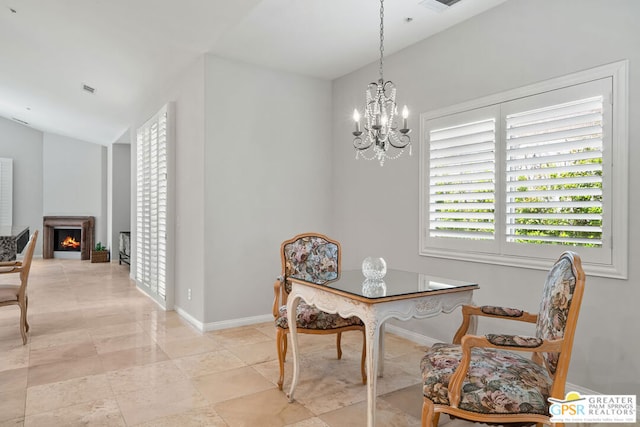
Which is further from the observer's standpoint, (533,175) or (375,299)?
(533,175)

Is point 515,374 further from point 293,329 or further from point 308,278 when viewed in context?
point 308,278

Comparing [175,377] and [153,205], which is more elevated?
[153,205]

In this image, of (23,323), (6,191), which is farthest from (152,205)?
(6,191)

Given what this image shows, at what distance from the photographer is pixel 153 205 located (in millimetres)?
5457

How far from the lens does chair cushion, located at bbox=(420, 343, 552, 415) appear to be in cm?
161

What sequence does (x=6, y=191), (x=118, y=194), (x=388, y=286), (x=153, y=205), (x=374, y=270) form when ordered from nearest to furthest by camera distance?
(x=388, y=286), (x=374, y=270), (x=153, y=205), (x=118, y=194), (x=6, y=191)

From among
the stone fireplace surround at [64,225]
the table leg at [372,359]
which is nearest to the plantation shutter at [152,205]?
the table leg at [372,359]

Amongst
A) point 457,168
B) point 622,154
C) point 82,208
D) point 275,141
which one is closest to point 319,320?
point 457,168

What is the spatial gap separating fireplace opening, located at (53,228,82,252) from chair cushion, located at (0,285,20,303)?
7.45m

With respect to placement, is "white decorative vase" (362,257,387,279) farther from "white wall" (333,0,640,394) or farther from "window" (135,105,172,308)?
"window" (135,105,172,308)

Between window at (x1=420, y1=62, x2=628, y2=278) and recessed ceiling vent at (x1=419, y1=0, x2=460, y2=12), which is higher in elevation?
recessed ceiling vent at (x1=419, y1=0, x2=460, y2=12)

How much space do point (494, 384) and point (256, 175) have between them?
3338 mm

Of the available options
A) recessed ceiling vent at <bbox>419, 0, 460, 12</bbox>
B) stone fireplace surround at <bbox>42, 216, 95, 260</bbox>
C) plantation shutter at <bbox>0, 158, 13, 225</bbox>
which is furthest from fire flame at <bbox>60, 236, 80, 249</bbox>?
recessed ceiling vent at <bbox>419, 0, 460, 12</bbox>

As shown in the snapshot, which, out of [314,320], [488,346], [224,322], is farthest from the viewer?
[224,322]
